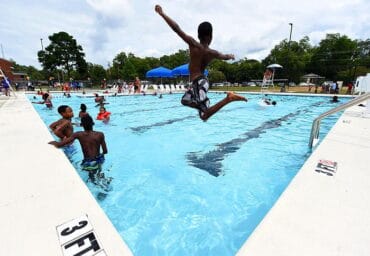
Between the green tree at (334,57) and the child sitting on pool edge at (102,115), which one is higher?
the green tree at (334,57)

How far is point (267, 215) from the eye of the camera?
219 cm

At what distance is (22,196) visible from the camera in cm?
245

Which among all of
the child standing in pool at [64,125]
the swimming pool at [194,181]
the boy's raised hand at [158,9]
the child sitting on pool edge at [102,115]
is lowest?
the swimming pool at [194,181]

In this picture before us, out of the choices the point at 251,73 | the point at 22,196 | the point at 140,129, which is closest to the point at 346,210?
the point at 22,196

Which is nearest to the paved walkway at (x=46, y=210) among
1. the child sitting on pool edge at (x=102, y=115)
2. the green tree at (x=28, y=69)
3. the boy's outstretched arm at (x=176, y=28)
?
the boy's outstretched arm at (x=176, y=28)

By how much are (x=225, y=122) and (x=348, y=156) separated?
648 cm

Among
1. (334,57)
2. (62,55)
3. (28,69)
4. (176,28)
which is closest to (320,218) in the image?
(176,28)

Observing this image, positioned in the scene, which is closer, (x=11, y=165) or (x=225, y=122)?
(x=11, y=165)

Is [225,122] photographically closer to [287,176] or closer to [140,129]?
[140,129]

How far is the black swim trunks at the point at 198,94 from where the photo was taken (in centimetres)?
346

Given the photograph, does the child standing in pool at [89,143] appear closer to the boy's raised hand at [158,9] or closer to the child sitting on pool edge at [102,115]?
the boy's raised hand at [158,9]

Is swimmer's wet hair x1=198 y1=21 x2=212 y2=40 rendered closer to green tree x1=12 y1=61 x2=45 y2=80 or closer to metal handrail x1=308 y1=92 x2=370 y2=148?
metal handrail x1=308 y1=92 x2=370 y2=148

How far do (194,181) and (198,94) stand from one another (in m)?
1.93

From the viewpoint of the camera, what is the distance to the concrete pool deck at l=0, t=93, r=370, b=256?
1773 mm
